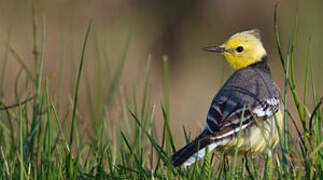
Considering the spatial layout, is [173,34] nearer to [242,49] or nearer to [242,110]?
[242,49]

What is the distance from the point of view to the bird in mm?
4711

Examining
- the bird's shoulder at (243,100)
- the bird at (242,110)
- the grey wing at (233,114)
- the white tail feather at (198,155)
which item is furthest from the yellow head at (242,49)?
the white tail feather at (198,155)

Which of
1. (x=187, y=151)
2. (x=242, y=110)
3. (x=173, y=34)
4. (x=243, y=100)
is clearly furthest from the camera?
(x=173, y=34)

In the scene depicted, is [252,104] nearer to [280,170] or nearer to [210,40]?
[280,170]

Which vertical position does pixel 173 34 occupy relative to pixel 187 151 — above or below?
above

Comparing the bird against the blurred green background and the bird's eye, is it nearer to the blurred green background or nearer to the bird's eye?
the bird's eye

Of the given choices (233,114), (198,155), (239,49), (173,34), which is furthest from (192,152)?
(173,34)

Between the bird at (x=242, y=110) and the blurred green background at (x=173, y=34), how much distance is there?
410 centimetres

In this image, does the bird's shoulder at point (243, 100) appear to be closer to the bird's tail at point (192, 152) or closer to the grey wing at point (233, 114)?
the grey wing at point (233, 114)

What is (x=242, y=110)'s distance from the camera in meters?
5.05

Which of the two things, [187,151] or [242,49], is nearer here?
[187,151]

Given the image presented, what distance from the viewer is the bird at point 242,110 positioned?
4711mm

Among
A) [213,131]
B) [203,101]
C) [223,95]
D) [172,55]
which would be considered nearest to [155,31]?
[172,55]

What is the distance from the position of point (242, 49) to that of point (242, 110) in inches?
64.2
